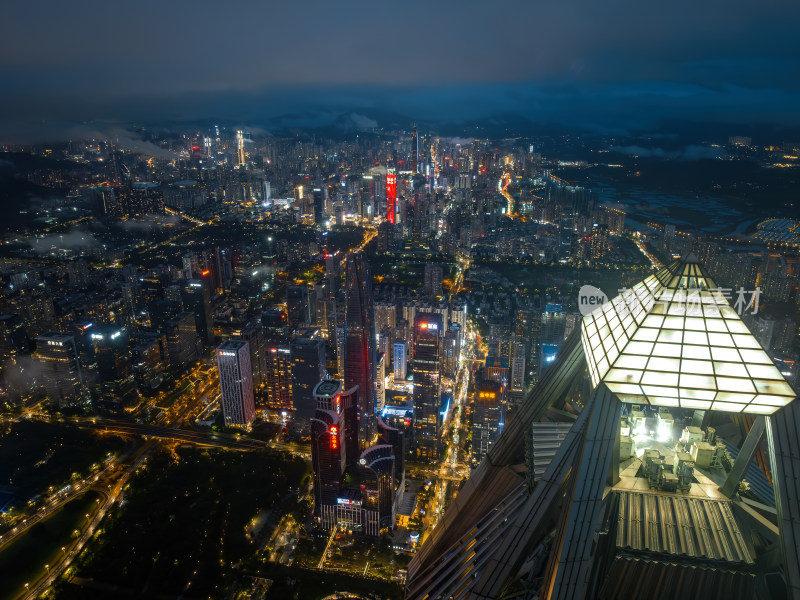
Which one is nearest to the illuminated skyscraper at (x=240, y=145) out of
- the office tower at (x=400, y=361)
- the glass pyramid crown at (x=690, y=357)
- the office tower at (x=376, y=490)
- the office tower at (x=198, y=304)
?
the office tower at (x=198, y=304)

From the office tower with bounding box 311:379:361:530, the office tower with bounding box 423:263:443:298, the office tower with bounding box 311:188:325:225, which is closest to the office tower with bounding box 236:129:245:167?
the office tower with bounding box 311:188:325:225

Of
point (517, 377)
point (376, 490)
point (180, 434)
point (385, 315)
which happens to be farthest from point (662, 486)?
point (385, 315)

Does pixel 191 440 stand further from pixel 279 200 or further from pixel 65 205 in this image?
pixel 279 200

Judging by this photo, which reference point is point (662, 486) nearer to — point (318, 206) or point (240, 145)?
point (318, 206)

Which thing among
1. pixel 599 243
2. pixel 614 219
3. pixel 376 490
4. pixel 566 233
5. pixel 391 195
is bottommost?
pixel 376 490

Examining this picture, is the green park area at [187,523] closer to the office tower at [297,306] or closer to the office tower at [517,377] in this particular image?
the office tower at [517,377]

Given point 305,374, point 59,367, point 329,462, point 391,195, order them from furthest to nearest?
point 391,195 < point 59,367 < point 305,374 < point 329,462
